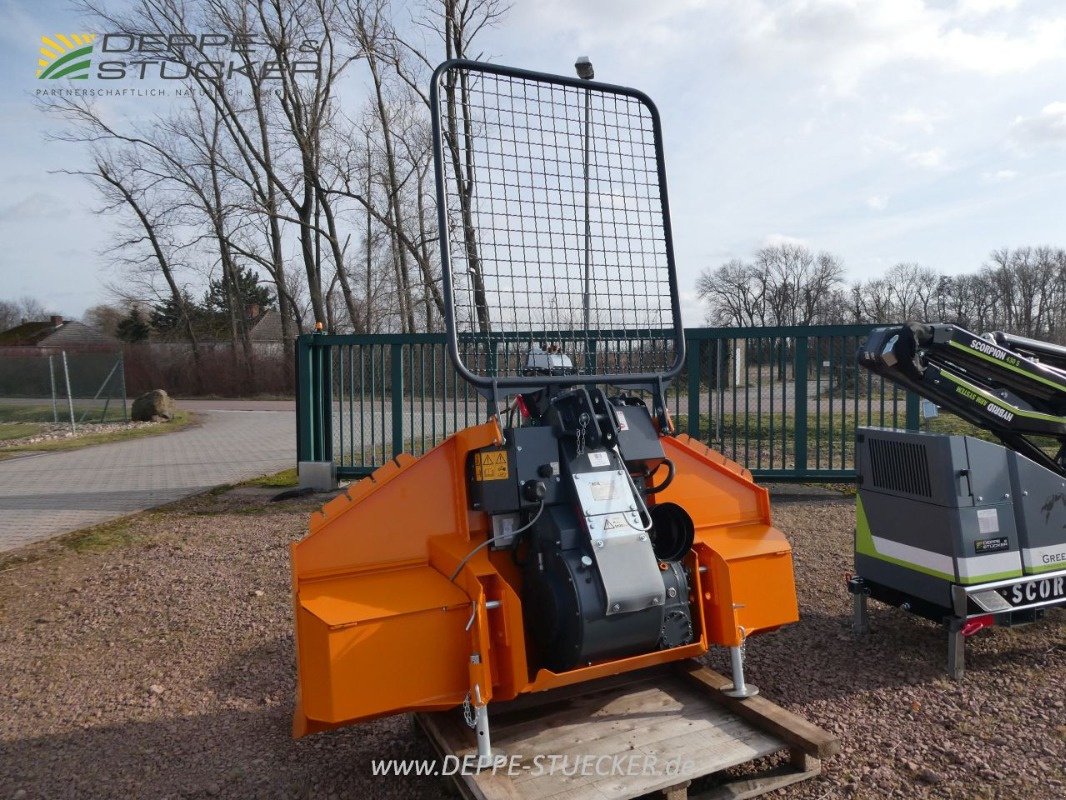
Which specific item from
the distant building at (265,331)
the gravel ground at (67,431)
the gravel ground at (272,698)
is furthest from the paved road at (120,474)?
the distant building at (265,331)

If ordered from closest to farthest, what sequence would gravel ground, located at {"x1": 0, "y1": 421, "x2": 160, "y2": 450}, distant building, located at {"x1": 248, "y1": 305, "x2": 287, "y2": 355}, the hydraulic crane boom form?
the hydraulic crane boom < gravel ground, located at {"x1": 0, "y1": 421, "x2": 160, "y2": 450} < distant building, located at {"x1": 248, "y1": 305, "x2": 287, "y2": 355}

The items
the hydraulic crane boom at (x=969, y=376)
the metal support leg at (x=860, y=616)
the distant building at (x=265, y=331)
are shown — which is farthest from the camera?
the distant building at (x=265, y=331)

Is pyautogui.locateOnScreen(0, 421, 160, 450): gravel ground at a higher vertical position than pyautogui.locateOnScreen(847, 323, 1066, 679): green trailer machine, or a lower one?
lower

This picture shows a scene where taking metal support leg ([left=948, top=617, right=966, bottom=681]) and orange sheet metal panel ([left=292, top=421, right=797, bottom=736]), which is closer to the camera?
orange sheet metal panel ([left=292, top=421, right=797, bottom=736])

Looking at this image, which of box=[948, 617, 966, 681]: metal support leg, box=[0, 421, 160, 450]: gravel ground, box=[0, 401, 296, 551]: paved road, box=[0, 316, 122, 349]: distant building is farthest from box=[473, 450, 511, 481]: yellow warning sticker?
box=[0, 316, 122, 349]: distant building

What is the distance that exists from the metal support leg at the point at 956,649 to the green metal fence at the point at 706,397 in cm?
452

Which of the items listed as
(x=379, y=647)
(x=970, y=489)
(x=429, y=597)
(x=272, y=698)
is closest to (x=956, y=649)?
(x=970, y=489)

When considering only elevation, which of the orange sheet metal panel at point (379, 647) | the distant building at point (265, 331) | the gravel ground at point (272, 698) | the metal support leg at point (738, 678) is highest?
the distant building at point (265, 331)

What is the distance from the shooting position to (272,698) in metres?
3.88

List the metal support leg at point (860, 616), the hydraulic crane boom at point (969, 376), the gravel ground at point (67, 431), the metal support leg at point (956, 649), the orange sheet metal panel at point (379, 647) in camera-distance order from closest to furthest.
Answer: the orange sheet metal panel at point (379, 647) < the metal support leg at point (956, 649) < the hydraulic crane boom at point (969, 376) < the metal support leg at point (860, 616) < the gravel ground at point (67, 431)

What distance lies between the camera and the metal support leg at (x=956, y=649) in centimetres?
379

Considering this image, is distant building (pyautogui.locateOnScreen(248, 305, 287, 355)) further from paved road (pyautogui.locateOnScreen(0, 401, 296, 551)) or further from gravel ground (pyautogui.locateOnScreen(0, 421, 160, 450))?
paved road (pyautogui.locateOnScreen(0, 401, 296, 551))

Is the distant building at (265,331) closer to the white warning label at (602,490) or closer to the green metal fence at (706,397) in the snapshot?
the green metal fence at (706,397)

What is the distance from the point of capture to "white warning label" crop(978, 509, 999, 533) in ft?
12.7
